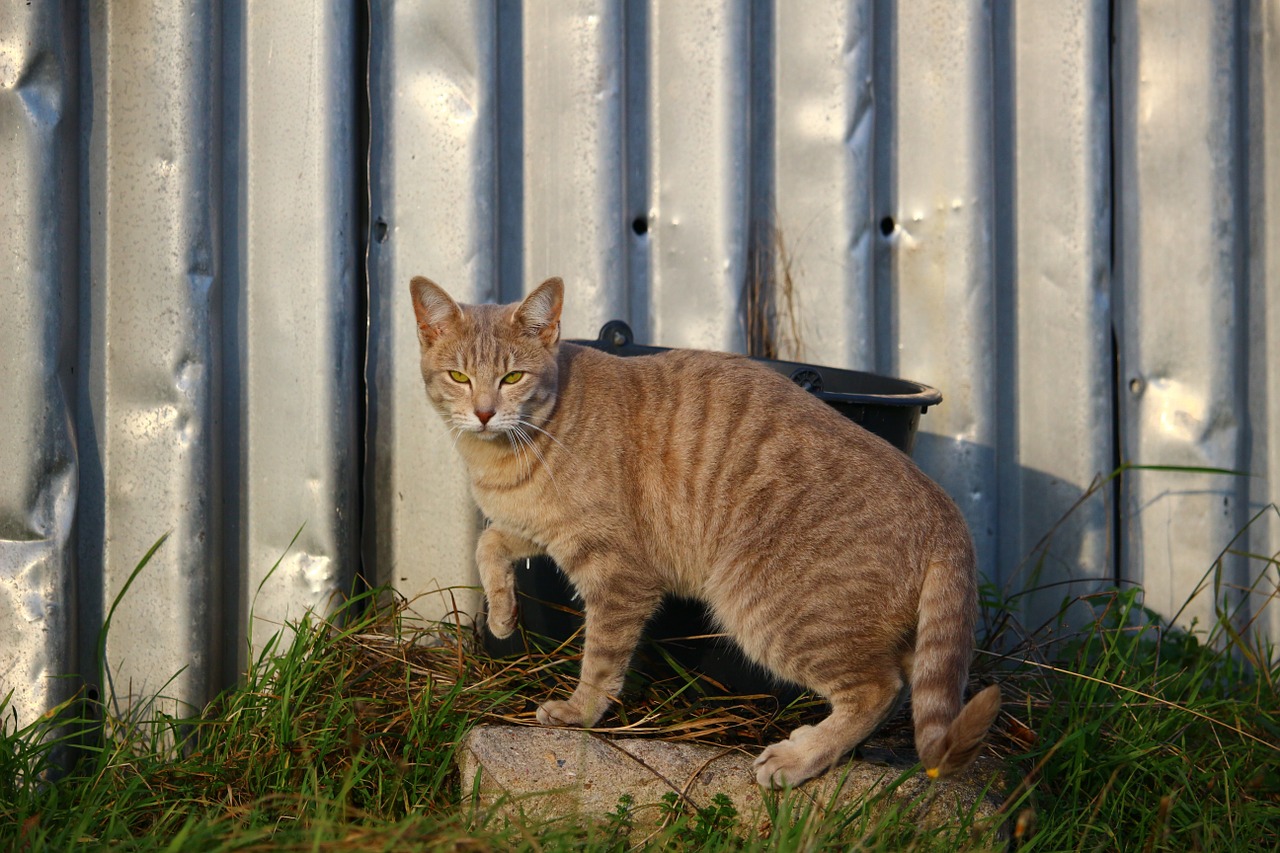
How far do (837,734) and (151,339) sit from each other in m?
2.33

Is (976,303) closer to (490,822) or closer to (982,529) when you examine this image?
(982,529)

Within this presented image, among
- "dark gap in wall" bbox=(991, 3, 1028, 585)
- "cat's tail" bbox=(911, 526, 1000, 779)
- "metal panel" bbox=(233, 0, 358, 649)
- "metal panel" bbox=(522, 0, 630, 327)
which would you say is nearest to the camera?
"cat's tail" bbox=(911, 526, 1000, 779)

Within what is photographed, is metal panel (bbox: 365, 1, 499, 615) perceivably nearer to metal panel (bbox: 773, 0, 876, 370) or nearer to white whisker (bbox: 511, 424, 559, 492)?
white whisker (bbox: 511, 424, 559, 492)

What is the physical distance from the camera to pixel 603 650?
278cm

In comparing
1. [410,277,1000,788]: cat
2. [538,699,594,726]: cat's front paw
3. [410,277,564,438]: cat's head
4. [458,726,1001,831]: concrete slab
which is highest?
[410,277,564,438]: cat's head

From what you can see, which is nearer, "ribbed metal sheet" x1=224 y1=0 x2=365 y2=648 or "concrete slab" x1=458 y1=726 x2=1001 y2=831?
"concrete slab" x1=458 y1=726 x2=1001 y2=831

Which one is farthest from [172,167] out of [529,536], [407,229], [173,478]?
[529,536]

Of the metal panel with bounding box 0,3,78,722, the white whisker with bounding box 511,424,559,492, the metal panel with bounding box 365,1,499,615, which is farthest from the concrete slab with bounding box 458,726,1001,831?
the metal panel with bounding box 0,3,78,722

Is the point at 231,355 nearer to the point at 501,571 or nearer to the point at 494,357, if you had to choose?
the point at 494,357

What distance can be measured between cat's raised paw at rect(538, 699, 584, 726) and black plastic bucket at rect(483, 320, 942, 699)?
329mm

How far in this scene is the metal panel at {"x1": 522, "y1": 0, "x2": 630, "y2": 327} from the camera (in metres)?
3.48

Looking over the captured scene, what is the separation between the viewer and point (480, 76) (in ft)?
11.2

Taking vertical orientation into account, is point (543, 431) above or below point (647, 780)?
above

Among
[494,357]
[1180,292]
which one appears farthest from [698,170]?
[1180,292]
